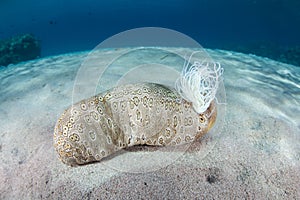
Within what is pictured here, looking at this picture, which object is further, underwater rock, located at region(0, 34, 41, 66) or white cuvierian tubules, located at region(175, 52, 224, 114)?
underwater rock, located at region(0, 34, 41, 66)

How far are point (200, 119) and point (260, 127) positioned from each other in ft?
3.46

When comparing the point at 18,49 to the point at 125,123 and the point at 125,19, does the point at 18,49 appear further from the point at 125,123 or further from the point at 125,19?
the point at 125,19

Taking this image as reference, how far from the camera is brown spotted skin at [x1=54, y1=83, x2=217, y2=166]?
225 cm

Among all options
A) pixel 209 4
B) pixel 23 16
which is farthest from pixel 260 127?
pixel 23 16

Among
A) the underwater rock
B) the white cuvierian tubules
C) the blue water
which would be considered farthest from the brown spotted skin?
the blue water

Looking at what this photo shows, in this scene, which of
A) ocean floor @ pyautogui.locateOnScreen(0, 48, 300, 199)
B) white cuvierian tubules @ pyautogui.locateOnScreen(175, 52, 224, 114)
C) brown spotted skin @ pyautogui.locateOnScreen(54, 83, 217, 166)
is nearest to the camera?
ocean floor @ pyautogui.locateOnScreen(0, 48, 300, 199)

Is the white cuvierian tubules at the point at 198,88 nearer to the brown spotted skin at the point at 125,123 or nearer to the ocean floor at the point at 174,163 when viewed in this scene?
the brown spotted skin at the point at 125,123

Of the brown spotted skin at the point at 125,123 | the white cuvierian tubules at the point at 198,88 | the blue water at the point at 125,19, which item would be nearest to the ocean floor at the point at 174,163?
the brown spotted skin at the point at 125,123

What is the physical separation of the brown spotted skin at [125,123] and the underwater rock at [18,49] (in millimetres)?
16368

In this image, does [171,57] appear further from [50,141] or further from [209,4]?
[209,4]

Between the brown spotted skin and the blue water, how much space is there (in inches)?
2492

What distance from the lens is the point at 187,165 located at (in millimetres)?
2236

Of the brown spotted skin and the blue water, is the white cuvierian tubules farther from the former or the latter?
the blue water

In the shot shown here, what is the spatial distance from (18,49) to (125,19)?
92.4 m
